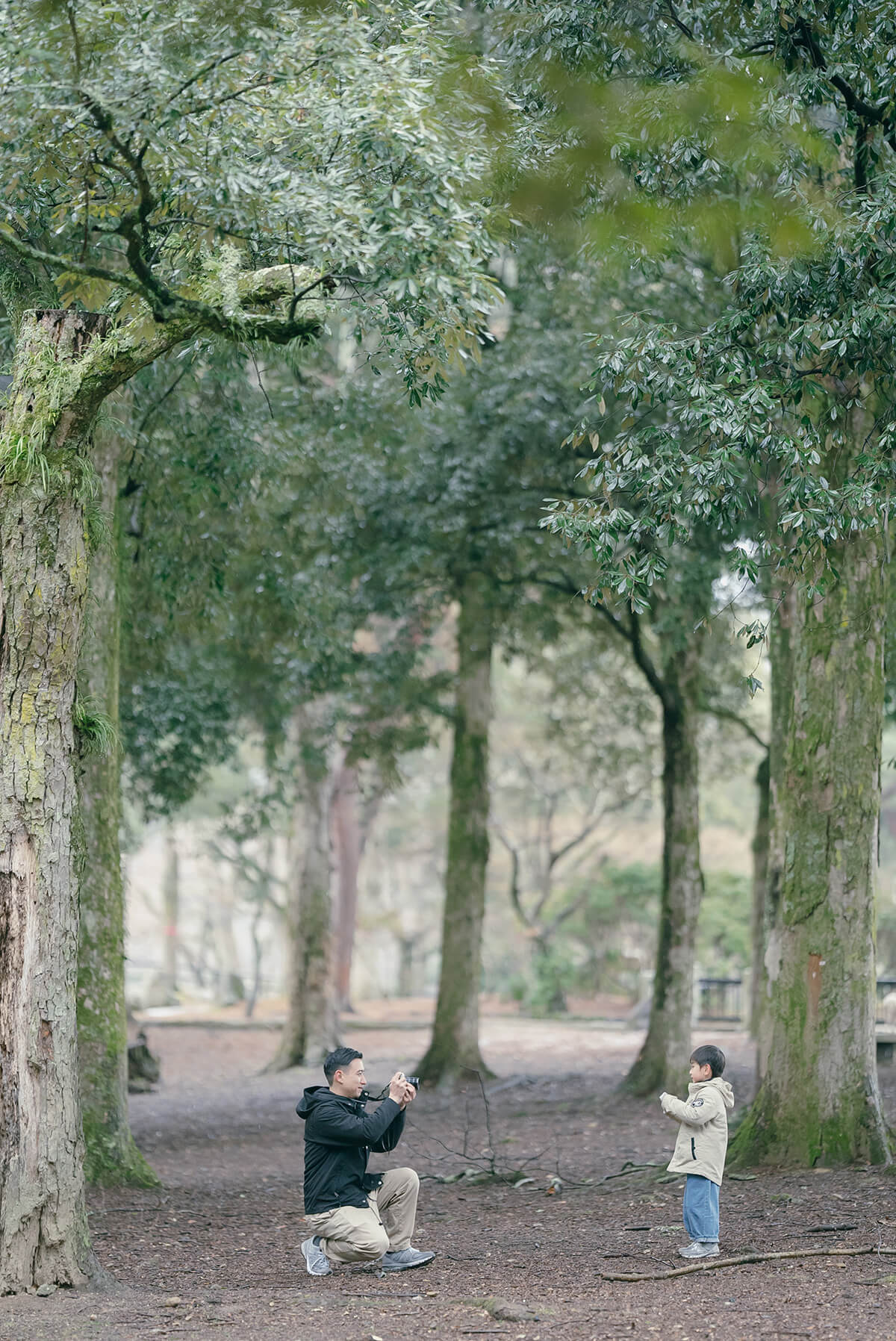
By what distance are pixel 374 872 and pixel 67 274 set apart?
1590 inches

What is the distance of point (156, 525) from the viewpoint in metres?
12.0

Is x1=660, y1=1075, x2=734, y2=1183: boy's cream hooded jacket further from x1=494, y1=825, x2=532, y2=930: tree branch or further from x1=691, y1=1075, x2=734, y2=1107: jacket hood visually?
x1=494, y1=825, x2=532, y2=930: tree branch

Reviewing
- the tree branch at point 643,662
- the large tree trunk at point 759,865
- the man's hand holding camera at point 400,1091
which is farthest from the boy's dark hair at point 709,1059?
the large tree trunk at point 759,865

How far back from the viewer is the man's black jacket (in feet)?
20.7

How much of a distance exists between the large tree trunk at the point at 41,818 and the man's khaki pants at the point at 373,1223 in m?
1.17

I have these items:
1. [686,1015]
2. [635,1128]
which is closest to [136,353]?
[635,1128]

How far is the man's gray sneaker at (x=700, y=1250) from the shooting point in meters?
6.64

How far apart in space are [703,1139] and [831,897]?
291 cm

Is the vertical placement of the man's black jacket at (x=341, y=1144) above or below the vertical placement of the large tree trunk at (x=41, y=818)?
below

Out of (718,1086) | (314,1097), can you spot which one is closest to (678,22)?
(718,1086)

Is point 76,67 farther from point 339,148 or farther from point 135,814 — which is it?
point 135,814

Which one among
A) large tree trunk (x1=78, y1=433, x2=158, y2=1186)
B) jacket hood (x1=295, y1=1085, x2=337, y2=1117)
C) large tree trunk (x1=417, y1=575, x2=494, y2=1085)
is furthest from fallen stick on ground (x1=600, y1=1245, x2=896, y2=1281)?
large tree trunk (x1=417, y1=575, x2=494, y2=1085)

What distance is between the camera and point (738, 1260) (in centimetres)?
649

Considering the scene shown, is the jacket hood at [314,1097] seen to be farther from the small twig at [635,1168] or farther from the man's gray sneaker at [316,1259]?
the small twig at [635,1168]
